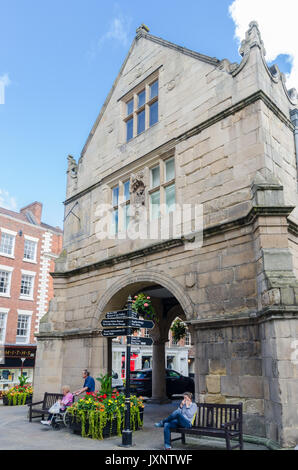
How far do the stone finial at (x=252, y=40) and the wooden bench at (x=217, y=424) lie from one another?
8.04 m

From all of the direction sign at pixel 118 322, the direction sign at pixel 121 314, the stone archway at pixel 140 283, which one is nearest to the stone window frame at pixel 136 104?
the stone archway at pixel 140 283

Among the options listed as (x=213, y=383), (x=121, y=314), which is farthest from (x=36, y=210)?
(x=213, y=383)

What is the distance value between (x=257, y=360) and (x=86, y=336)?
6.06m

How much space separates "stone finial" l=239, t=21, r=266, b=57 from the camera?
9.27 meters

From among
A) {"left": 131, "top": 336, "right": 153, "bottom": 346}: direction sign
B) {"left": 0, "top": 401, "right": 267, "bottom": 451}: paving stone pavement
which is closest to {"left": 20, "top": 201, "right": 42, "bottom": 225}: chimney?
{"left": 0, "top": 401, "right": 267, "bottom": 451}: paving stone pavement

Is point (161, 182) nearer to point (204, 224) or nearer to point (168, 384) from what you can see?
point (204, 224)

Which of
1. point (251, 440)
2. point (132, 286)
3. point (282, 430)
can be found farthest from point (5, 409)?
point (282, 430)

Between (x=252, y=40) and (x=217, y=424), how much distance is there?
8655 mm

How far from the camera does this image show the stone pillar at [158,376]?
15.6 meters

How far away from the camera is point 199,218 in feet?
30.6

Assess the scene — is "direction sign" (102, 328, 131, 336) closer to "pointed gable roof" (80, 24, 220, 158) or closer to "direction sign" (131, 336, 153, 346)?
"direction sign" (131, 336, 153, 346)

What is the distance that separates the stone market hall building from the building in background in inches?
533
